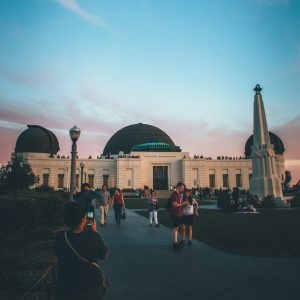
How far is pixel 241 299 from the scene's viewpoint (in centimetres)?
474

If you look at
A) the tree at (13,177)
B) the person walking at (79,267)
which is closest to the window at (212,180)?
the tree at (13,177)

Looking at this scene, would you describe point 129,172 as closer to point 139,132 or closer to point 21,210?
point 139,132

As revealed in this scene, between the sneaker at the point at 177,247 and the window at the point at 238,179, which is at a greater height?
the window at the point at 238,179

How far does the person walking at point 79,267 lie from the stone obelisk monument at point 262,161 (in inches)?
1028

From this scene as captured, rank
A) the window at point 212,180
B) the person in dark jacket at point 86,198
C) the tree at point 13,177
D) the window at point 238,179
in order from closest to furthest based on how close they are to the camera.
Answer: the person in dark jacket at point 86,198 < the tree at point 13,177 < the window at point 212,180 < the window at point 238,179

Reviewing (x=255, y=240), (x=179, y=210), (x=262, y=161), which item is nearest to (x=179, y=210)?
(x=179, y=210)

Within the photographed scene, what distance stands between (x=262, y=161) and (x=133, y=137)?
188 ft

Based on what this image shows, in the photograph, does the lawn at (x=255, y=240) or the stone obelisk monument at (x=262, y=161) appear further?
the stone obelisk monument at (x=262, y=161)

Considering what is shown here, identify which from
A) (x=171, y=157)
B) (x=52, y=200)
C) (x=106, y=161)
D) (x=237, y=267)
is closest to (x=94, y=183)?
(x=106, y=161)

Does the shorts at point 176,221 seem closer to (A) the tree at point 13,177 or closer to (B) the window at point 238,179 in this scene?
(A) the tree at point 13,177

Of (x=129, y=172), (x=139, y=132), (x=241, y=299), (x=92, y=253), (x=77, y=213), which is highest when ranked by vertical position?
(x=139, y=132)

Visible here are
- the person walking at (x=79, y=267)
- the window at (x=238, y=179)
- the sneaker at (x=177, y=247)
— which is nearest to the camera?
the person walking at (x=79, y=267)

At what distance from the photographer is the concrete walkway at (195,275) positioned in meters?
4.98

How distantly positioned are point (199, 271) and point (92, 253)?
395 cm
